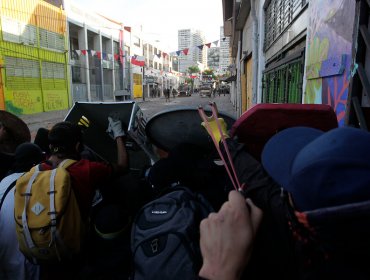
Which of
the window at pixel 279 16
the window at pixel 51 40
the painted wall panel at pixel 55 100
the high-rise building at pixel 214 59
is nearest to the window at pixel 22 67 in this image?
the painted wall panel at pixel 55 100

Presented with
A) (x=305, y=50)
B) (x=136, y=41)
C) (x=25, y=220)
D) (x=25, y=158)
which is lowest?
(x=25, y=220)

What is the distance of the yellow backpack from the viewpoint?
64.9 inches

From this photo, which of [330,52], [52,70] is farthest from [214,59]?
[330,52]

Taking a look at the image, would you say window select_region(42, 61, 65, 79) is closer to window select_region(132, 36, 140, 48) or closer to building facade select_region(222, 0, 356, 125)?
window select_region(132, 36, 140, 48)

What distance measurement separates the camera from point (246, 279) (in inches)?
36.4

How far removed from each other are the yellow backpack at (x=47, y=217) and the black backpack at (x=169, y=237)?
0.53 metres

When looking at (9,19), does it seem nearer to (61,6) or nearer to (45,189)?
(61,6)

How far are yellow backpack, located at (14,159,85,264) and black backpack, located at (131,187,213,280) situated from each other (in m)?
0.53

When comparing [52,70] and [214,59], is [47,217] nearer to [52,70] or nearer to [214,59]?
[52,70]

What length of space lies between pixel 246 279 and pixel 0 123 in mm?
2424

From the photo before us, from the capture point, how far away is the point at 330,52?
3076 millimetres

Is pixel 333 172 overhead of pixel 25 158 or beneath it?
overhead

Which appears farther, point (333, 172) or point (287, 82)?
point (287, 82)

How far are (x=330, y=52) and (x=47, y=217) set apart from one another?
285cm
